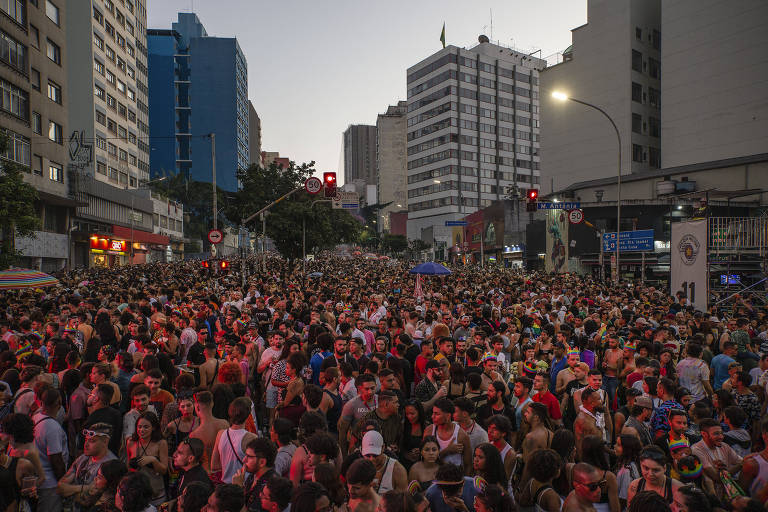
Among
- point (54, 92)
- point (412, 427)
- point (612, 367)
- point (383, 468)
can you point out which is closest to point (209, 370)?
point (412, 427)

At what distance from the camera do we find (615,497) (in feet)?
13.3

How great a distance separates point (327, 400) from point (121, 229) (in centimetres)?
5397

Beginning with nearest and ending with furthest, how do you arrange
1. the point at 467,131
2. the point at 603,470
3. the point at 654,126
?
1. the point at 603,470
2. the point at 654,126
3. the point at 467,131

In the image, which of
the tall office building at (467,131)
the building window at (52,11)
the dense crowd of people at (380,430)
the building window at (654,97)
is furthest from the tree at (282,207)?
the tall office building at (467,131)

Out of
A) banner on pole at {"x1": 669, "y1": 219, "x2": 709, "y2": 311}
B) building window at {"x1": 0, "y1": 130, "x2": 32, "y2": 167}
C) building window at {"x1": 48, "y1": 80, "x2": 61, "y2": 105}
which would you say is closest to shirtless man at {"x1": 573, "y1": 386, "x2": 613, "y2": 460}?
banner on pole at {"x1": 669, "y1": 219, "x2": 709, "y2": 311}

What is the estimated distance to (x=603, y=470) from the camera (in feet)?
13.7

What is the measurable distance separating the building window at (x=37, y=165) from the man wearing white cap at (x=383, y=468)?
37038 millimetres

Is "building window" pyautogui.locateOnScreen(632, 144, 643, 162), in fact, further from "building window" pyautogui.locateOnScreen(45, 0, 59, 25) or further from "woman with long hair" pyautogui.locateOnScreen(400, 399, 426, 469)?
"woman with long hair" pyautogui.locateOnScreen(400, 399, 426, 469)


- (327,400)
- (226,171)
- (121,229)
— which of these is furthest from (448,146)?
(327,400)

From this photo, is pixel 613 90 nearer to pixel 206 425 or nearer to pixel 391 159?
pixel 206 425

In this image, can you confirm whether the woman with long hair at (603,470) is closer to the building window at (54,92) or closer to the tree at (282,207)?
the tree at (282,207)

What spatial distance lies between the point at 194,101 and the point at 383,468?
374 ft

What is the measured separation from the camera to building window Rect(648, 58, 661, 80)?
53375 mm

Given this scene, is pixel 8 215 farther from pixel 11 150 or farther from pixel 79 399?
pixel 11 150
